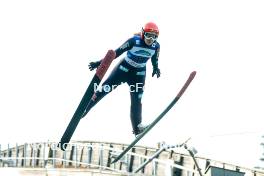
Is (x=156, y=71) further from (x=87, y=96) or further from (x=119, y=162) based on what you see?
(x=119, y=162)

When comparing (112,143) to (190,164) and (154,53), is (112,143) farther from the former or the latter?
(154,53)

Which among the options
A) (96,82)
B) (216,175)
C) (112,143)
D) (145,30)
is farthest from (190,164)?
(96,82)

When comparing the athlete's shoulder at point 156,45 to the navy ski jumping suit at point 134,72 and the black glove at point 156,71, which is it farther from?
the black glove at point 156,71

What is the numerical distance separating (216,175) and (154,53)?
11.9 ft

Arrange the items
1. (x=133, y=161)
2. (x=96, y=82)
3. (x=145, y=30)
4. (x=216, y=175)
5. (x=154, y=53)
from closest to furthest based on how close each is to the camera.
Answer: (x=96, y=82) → (x=145, y=30) → (x=154, y=53) → (x=216, y=175) → (x=133, y=161)

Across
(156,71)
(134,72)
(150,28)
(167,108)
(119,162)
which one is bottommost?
(119,162)

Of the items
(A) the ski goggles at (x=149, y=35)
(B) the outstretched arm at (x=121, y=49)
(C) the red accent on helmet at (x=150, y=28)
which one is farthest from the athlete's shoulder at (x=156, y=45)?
(B) the outstretched arm at (x=121, y=49)

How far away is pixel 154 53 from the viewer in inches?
345

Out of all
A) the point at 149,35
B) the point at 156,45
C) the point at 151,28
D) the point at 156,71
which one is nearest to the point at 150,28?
the point at 151,28

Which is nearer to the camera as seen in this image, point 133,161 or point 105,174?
point 105,174

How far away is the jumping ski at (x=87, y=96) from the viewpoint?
257 inches

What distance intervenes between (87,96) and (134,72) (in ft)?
7.08

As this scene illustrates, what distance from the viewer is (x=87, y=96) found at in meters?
6.73

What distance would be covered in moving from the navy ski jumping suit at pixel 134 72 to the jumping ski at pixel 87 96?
1.36 metres
